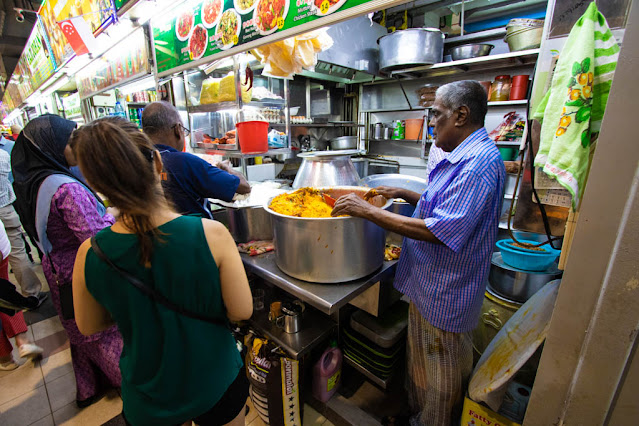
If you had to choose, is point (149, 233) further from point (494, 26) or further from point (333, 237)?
point (494, 26)

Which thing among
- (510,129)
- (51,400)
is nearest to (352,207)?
(51,400)

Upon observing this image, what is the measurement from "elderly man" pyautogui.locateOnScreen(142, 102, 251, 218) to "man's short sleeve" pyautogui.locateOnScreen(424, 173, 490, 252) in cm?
117

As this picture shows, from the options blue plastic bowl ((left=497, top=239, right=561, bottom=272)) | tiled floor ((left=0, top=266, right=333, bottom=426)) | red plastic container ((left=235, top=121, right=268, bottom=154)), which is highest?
red plastic container ((left=235, top=121, right=268, bottom=154))

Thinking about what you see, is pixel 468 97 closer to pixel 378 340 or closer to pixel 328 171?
pixel 328 171

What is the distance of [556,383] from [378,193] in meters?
1.12

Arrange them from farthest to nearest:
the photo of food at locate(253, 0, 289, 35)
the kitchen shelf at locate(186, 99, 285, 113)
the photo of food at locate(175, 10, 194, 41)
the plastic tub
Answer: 1. the plastic tub
2. the kitchen shelf at locate(186, 99, 285, 113)
3. the photo of food at locate(175, 10, 194, 41)
4. the photo of food at locate(253, 0, 289, 35)

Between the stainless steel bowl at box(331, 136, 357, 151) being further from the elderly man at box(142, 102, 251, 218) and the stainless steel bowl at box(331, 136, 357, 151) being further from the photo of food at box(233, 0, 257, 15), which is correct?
the elderly man at box(142, 102, 251, 218)

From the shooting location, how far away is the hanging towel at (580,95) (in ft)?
3.04

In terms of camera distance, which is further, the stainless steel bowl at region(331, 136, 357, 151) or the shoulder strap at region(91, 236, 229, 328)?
the stainless steel bowl at region(331, 136, 357, 151)

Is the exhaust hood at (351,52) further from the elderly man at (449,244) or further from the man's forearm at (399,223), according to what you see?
the man's forearm at (399,223)

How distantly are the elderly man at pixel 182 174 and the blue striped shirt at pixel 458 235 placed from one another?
1.11 metres

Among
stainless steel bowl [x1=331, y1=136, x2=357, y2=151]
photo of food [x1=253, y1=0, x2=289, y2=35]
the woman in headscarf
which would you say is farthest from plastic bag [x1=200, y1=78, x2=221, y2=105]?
stainless steel bowl [x1=331, y1=136, x2=357, y2=151]

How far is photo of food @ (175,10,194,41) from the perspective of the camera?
2.60 metres

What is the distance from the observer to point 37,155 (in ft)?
5.80
